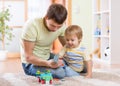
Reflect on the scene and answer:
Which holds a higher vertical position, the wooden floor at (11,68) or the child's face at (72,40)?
the child's face at (72,40)

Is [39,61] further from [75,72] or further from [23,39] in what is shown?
[75,72]

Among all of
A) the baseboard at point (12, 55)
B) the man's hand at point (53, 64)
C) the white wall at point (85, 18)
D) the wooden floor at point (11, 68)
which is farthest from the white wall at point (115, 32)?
the baseboard at point (12, 55)

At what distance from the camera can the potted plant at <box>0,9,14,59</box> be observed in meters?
4.28

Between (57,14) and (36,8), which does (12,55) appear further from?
(57,14)

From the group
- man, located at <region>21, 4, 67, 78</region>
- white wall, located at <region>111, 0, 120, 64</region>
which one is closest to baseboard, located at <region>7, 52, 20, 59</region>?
white wall, located at <region>111, 0, 120, 64</region>

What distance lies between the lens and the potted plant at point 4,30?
428cm

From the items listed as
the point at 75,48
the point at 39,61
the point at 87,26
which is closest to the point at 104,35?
the point at 87,26

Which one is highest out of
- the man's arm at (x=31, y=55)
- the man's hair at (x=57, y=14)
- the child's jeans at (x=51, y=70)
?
the man's hair at (x=57, y=14)

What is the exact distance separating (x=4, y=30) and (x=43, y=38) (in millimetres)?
2387

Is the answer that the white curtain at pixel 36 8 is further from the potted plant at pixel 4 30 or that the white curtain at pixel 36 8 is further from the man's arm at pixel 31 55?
the man's arm at pixel 31 55

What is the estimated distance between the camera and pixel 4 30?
4.37m

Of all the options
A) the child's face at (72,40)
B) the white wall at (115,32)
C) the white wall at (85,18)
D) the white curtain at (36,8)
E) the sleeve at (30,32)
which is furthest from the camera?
the white curtain at (36,8)

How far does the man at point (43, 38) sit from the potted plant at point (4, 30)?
2.11 meters

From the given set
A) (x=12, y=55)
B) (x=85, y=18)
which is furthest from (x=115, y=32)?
(x=12, y=55)
